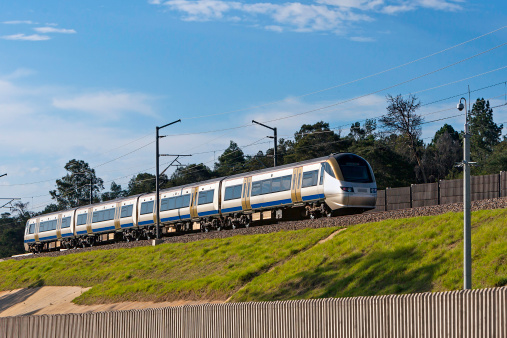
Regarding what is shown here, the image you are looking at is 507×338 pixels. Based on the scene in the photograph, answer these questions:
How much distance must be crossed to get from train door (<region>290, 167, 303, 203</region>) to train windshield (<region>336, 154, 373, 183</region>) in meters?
2.51

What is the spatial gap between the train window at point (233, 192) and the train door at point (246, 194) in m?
0.40

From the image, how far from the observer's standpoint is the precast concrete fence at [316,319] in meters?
11.2

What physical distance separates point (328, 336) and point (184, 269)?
54.7 feet

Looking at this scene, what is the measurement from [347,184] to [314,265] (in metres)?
9.25

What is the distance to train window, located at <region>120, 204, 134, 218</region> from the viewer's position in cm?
4969

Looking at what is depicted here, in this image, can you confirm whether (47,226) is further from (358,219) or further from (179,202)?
(358,219)

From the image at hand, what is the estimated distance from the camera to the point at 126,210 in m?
50.3

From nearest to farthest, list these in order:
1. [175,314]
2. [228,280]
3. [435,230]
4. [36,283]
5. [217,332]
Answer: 1. [217,332]
2. [175,314]
3. [435,230]
4. [228,280]
5. [36,283]

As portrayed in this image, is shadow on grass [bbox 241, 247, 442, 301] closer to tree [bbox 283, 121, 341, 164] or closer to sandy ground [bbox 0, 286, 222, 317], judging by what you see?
sandy ground [bbox 0, 286, 222, 317]

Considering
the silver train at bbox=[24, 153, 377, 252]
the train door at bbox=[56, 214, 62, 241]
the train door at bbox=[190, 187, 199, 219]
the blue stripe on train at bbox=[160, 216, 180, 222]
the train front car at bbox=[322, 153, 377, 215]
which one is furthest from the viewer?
the train door at bbox=[56, 214, 62, 241]

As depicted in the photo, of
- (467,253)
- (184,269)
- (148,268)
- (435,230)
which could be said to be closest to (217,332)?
(467,253)

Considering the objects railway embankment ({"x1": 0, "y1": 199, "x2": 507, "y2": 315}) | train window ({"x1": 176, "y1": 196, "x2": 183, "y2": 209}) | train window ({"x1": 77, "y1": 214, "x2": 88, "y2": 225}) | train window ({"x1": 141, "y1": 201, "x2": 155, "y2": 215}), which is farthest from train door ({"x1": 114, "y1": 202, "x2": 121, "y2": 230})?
railway embankment ({"x1": 0, "y1": 199, "x2": 507, "y2": 315})

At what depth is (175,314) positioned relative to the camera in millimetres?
17281

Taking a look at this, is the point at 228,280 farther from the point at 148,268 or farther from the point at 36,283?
the point at 36,283
